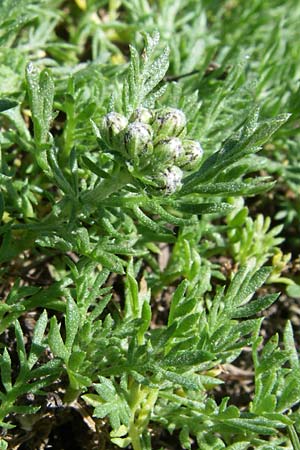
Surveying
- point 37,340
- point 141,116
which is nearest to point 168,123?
point 141,116

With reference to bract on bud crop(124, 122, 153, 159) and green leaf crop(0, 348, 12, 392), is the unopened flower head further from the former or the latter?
green leaf crop(0, 348, 12, 392)

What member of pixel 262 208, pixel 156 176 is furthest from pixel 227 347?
pixel 262 208

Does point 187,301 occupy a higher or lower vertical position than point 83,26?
lower

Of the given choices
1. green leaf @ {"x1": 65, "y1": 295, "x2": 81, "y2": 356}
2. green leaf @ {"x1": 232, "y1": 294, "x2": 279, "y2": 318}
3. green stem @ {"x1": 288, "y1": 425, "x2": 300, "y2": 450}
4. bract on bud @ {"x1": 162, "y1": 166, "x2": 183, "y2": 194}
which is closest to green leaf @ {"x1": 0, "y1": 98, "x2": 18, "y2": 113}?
bract on bud @ {"x1": 162, "y1": 166, "x2": 183, "y2": 194}

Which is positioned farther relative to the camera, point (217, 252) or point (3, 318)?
point (217, 252)

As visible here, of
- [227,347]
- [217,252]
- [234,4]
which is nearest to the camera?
[227,347]

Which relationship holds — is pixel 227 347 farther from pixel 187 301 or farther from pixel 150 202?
pixel 150 202

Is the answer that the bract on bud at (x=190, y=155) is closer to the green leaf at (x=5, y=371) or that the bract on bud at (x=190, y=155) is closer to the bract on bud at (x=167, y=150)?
the bract on bud at (x=167, y=150)

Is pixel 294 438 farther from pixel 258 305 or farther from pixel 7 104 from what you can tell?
pixel 7 104
